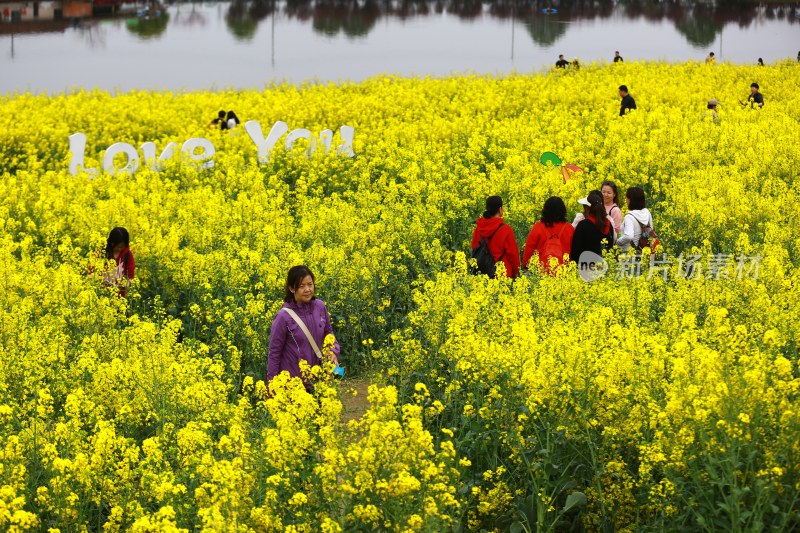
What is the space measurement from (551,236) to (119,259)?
3989 millimetres

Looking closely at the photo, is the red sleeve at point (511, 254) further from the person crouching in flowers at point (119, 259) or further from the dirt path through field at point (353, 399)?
the person crouching in flowers at point (119, 259)

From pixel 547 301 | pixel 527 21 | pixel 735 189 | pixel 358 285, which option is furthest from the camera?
pixel 527 21


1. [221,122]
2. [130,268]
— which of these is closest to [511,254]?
[130,268]

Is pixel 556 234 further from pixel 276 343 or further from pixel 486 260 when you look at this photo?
pixel 276 343

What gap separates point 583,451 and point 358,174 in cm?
1139

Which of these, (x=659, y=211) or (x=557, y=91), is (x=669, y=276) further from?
(x=557, y=91)

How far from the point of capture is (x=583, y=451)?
6.92 m

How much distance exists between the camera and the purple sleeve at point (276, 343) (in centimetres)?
802

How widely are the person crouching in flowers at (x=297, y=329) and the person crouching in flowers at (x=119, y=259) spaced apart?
9.04ft

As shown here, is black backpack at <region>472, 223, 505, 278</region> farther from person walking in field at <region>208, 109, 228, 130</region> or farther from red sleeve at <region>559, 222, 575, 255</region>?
person walking in field at <region>208, 109, 228, 130</region>

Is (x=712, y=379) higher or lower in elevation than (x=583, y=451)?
higher

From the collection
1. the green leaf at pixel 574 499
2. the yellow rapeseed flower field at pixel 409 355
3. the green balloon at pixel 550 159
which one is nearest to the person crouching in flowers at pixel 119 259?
the yellow rapeseed flower field at pixel 409 355

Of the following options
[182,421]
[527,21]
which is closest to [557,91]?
[182,421]

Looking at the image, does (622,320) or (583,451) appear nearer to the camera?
(583,451)
